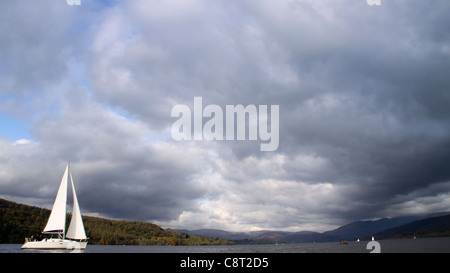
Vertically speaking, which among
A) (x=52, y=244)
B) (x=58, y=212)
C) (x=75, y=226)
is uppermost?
(x=58, y=212)

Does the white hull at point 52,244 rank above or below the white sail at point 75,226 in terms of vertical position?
below

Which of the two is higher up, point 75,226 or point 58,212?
point 58,212

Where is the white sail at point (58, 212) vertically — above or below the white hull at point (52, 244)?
above

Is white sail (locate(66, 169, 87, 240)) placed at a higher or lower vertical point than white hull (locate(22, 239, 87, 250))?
higher

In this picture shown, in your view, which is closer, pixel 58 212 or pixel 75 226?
pixel 58 212

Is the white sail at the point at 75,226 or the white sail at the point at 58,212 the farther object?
the white sail at the point at 75,226

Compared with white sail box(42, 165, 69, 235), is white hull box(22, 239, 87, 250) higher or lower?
lower

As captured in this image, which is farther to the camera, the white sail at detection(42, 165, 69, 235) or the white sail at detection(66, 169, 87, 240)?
the white sail at detection(66, 169, 87, 240)

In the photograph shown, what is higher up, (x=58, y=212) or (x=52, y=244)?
(x=58, y=212)

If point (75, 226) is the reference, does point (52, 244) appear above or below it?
below
